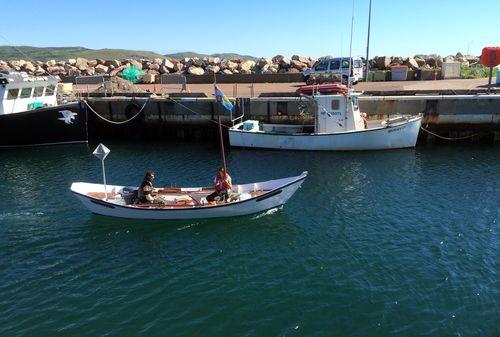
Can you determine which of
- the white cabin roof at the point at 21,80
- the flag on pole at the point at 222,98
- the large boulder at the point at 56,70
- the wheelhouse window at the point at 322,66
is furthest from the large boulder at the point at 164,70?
the flag on pole at the point at 222,98

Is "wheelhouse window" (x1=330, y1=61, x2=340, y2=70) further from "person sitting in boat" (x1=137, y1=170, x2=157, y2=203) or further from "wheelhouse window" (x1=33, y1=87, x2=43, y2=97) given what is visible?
"person sitting in boat" (x1=137, y1=170, x2=157, y2=203)

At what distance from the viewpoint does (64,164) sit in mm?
26516

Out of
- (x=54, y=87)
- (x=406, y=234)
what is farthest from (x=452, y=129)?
(x=54, y=87)

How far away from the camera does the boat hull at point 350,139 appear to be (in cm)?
2664

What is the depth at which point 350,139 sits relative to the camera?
2675cm

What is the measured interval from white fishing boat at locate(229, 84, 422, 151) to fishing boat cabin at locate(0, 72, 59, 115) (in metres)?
15.0

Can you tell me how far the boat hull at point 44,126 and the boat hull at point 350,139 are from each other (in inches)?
480

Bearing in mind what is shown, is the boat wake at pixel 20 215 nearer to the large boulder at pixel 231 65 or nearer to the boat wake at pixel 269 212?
the boat wake at pixel 269 212

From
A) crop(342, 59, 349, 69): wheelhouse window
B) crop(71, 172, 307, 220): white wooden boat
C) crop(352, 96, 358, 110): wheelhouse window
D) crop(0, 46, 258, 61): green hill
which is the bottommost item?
crop(71, 172, 307, 220): white wooden boat

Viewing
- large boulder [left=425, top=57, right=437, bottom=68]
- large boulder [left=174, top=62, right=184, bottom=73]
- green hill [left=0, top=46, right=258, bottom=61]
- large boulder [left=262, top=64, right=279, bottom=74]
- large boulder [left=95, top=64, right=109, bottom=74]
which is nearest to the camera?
large boulder [left=262, top=64, right=279, bottom=74]

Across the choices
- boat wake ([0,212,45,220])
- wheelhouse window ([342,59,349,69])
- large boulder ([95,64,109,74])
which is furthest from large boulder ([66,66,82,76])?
boat wake ([0,212,45,220])

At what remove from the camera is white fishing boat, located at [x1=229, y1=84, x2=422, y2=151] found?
26609mm

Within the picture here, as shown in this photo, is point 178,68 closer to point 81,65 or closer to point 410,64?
point 81,65

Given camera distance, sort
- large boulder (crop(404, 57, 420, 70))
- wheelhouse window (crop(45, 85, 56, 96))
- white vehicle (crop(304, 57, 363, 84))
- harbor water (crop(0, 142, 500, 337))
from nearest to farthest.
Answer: harbor water (crop(0, 142, 500, 337))
wheelhouse window (crop(45, 85, 56, 96))
white vehicle (crop(304, 57, 363, 84))
large boulder (crop(404, 57, 420, 70))
